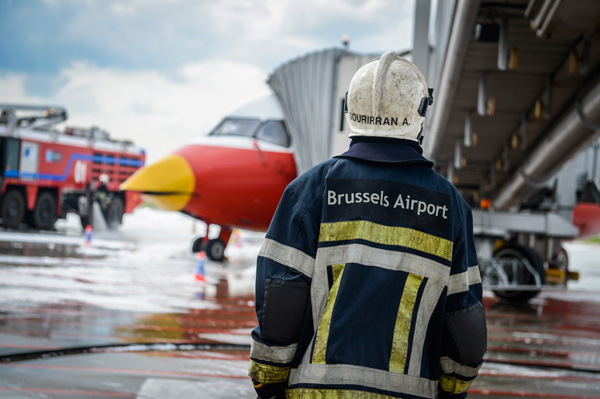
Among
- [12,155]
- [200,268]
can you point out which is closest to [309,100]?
[200,268]

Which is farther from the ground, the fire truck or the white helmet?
the white helmet

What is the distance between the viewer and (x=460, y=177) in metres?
15.6

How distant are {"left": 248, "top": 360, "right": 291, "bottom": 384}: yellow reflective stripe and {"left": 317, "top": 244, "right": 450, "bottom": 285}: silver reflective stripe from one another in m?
0.35

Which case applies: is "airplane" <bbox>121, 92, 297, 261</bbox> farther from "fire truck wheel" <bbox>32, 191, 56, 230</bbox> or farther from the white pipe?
"fire truck wheel" <bbox>32, 191, 56, 230</bbox>

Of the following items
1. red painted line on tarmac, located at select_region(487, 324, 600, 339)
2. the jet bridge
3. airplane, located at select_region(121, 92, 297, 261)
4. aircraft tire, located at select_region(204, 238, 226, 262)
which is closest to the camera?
the jet bridge

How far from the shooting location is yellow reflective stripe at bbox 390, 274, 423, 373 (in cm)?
209

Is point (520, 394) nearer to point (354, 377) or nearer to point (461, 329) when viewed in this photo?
point (461, 329)

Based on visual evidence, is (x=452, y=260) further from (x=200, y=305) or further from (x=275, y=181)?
(x=275, y=181)

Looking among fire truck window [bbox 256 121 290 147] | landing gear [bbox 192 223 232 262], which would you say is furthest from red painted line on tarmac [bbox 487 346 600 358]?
landing gear [bbox 192 223 232 262]

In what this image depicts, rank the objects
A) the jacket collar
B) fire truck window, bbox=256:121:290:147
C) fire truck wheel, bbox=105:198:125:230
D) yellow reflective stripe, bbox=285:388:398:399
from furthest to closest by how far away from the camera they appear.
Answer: fire truck wheel, bbox=105:198:125:230 < fire truck window, bbox=256:121:290:147 < the jacket collar < yellow reflective stripe, bbox=285:388:398:399

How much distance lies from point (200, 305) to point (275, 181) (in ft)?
17.4

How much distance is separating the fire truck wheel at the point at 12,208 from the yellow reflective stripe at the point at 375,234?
23.0m

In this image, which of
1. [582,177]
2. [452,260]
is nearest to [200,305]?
[452,260]

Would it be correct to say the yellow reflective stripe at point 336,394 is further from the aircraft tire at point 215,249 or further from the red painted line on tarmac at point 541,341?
the aircraft tire at point 215,249
